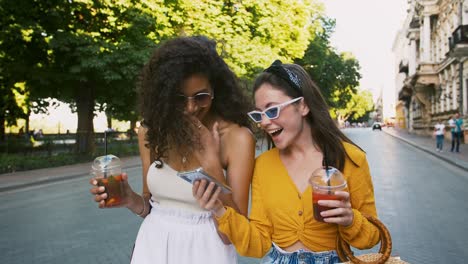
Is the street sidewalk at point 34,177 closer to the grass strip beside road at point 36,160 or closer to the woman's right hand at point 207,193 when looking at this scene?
the grass strip beside road at point 36,160

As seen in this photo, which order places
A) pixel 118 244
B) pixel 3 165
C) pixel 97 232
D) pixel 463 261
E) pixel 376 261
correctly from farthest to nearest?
pixel 3 165 < pixel 97 232 < pixel 118 244 < pixel 463 261 < pixel 376 261

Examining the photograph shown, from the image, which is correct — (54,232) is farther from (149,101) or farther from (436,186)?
(436,186)

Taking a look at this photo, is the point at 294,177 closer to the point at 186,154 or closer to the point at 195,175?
the point at 186,154

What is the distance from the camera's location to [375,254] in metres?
1.75

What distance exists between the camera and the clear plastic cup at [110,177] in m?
2.01

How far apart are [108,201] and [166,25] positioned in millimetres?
17023

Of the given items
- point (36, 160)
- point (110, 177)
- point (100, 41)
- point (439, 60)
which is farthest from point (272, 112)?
point (439, 60)

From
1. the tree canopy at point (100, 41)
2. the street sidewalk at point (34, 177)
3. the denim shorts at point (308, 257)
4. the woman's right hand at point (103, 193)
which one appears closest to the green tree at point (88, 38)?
the tree canopy at point (100, 41)

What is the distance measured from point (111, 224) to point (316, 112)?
5.44m

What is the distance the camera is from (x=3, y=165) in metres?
14.7

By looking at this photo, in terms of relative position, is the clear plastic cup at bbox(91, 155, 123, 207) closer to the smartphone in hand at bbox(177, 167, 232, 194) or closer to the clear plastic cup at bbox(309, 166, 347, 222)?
the smartphone in hand at bbox(177, 167, 232, 194)

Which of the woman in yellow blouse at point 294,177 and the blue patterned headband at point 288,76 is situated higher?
the blue patterned headband at point 288,76

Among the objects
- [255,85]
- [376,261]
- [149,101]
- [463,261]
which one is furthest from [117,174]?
[463,261]

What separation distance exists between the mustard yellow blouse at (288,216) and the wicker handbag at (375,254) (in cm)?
4
